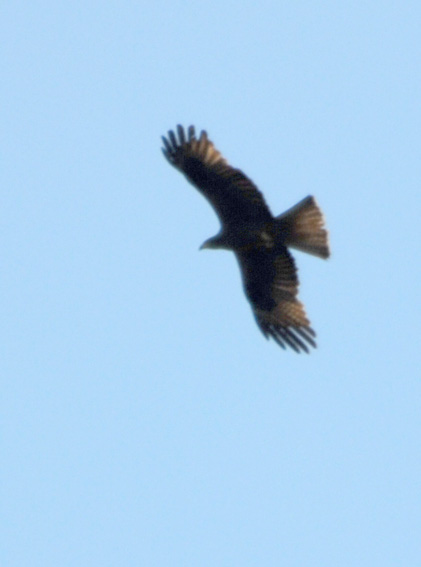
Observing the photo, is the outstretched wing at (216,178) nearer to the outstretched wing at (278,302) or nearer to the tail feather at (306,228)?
the tail feather at (306,228)

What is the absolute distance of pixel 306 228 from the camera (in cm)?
1467

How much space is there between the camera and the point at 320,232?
48.2ft

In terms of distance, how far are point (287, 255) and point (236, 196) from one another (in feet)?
2.97

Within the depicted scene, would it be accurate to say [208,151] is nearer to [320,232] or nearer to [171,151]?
[171,151]

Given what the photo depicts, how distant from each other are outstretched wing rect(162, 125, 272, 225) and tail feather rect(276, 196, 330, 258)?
0.66ft

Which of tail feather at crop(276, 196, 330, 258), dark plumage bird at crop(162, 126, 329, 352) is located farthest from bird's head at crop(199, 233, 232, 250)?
tail feather at crop(276, 196, 330, 258)

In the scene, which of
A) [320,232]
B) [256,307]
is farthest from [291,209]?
[256,307]

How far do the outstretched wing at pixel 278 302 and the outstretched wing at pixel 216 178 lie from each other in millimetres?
715

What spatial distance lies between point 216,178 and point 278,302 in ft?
5.22

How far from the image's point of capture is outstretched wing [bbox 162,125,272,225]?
1448 centimetres

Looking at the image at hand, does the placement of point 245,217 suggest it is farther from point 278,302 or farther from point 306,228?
point 278,302

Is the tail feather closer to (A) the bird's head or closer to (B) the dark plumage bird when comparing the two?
(B) the dark plumage bird

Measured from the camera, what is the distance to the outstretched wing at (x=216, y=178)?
1448 centimetres

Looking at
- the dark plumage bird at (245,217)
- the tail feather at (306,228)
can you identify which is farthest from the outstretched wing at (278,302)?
the tail feather at (306,228)
